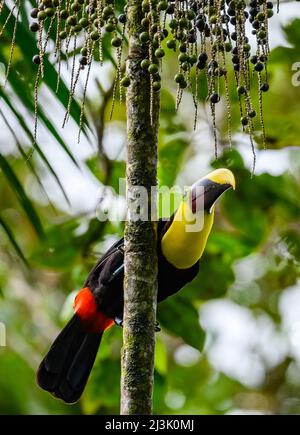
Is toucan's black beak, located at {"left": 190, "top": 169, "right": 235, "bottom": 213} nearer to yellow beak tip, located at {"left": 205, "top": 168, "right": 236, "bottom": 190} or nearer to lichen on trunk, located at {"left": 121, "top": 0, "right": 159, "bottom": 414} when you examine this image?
yellow beak tip, located at {"left": 205, "top": 168, "right": 236, "bottom": 190}

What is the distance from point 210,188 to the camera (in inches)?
95.7

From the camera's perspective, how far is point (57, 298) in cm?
546

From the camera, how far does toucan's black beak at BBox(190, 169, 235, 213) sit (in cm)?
236

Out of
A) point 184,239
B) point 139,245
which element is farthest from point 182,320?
point 139,245

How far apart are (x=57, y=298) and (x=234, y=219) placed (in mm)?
2502

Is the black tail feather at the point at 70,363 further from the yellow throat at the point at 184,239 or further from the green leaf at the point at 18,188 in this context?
the green leaf at the point at 18,188

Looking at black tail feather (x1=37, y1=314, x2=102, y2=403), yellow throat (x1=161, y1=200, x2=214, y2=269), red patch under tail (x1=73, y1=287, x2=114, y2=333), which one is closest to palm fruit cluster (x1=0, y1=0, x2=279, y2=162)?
yellow throat (x1=161, y1=200, x2=214, y2=269)

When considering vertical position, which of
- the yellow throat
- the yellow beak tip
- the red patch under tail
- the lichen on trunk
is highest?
the yellow beak tip

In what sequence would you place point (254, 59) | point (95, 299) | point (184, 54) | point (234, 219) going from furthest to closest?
point (234, 219)
point (95, 299)
point (254, 59)
point (184, 54)

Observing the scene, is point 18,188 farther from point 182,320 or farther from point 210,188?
point 182,320

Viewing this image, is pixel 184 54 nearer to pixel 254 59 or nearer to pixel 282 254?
pixel 254 59

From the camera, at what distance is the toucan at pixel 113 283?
2.48 metres

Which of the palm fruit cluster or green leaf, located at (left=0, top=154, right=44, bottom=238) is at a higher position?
the palm fruit cluster

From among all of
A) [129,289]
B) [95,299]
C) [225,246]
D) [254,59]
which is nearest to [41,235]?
[129,289]
